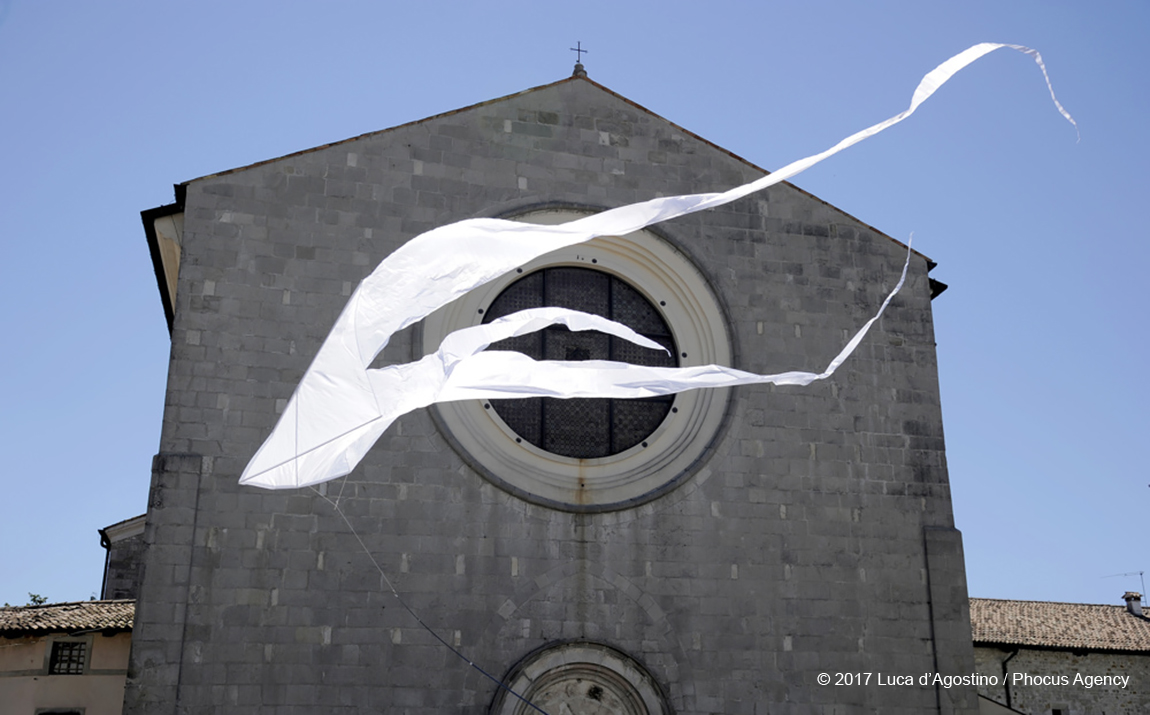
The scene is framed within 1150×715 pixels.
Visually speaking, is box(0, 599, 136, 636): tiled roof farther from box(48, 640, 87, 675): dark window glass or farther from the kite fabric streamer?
the kite fabric streamer

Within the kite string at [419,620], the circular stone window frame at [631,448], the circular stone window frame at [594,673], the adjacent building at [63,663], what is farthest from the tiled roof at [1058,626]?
the adjacent building at [63,663]

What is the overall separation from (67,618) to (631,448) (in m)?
8.11

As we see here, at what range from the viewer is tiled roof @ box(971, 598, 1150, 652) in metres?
19.5

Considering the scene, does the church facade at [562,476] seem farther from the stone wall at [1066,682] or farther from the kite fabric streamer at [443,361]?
the stone wall at [1066,682]

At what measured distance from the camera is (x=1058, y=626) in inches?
809

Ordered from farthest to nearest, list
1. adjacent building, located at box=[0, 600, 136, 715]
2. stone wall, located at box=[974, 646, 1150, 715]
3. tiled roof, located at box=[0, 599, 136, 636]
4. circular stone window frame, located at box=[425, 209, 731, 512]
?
stone wall, located at box=[974, 646, 1150, 715], tiled roof, located at box=[0, 599, 136, 636], adjacent building, located at box=[0, 600, 136, 715], circular stone window frame, located at box=[425, 209, 731, 512]

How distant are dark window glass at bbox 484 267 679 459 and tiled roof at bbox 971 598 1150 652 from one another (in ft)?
29.6

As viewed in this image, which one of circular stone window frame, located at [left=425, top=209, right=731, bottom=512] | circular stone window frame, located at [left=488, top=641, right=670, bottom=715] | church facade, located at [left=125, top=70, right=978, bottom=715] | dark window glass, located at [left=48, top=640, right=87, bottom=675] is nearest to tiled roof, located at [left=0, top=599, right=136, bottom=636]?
dark window glass, located at [left=48, top=640, right=87, bottom=675]

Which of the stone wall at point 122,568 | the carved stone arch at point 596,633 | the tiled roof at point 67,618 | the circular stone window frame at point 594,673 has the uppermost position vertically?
the stone wall at point 122,568

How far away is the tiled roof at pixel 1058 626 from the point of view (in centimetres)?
1945

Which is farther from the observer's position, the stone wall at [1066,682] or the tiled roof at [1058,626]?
the tiled roof at [1058,626]

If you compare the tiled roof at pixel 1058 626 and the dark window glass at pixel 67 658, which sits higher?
the tiled roof at pixel 1058 626

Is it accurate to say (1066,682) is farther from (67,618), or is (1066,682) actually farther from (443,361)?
(443,361)

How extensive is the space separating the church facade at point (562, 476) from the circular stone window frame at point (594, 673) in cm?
3
